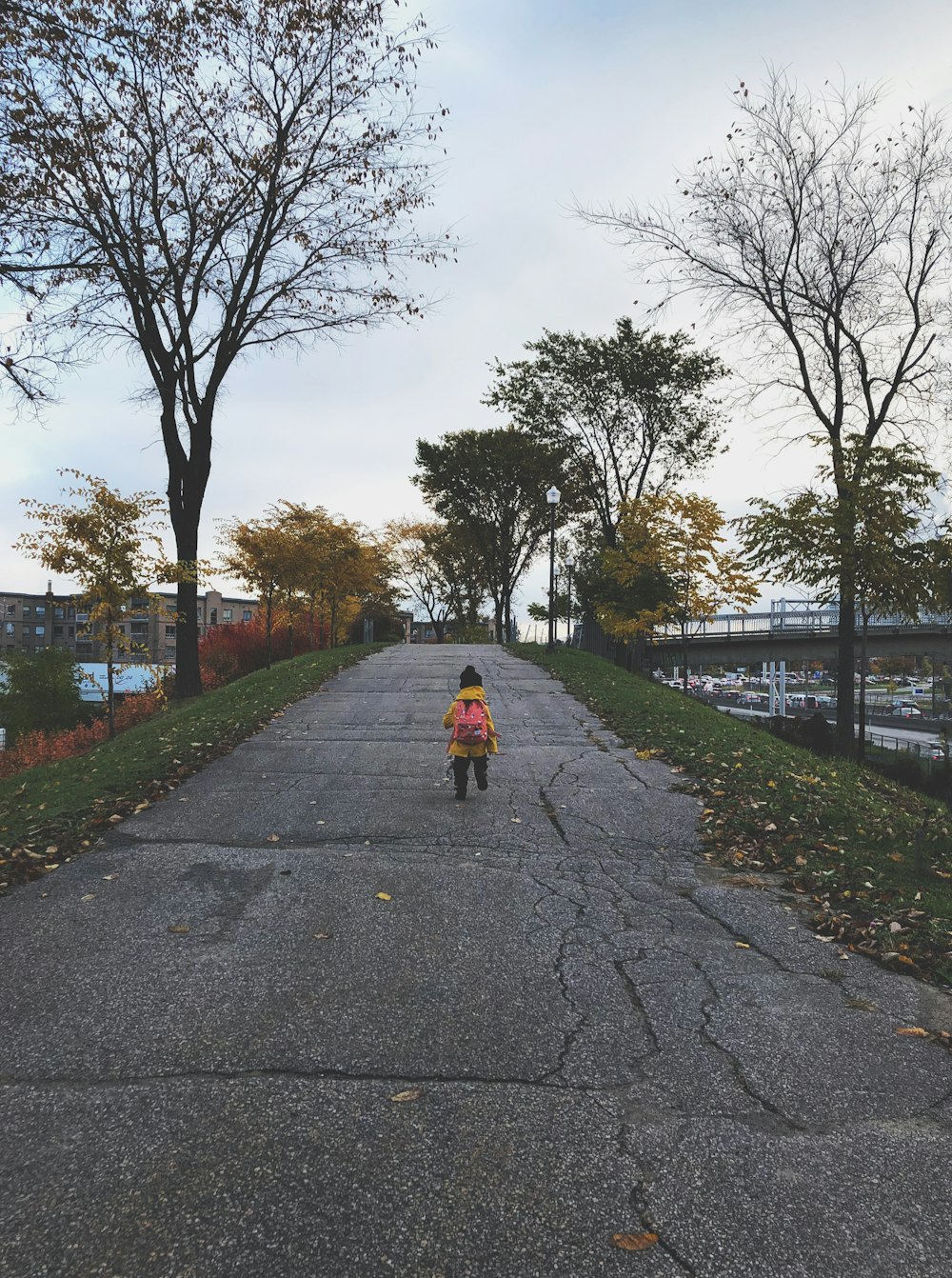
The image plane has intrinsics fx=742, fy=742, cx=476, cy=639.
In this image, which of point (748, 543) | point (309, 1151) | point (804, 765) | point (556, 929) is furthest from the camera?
point (748, 543)

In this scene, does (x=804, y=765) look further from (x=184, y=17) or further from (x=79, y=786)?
(x=184, y=17)

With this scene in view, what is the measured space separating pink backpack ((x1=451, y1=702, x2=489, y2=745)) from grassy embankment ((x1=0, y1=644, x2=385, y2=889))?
3.31 m

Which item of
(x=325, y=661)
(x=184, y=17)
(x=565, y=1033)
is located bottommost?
(x=565, y=1033)

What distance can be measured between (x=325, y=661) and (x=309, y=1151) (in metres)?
19.7

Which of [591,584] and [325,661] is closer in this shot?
[325,661]

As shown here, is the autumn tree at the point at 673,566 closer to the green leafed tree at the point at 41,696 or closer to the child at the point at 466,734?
the child at the point at 466,734

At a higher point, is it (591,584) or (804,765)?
(591,584)

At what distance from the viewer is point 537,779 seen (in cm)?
899

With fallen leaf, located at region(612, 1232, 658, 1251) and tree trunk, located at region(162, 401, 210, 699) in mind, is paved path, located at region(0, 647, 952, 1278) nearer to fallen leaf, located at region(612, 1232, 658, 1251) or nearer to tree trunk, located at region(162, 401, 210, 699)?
fallen leaf, located at region(612, 1232, 658, 1251)

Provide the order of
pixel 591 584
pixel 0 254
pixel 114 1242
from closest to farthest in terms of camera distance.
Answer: pixel 114 1242
pixel 0 254
pixel 591 584

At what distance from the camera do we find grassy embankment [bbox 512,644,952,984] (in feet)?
16.2

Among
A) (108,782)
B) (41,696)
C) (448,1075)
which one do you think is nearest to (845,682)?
(108,782)

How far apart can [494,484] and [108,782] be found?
31.2 meters

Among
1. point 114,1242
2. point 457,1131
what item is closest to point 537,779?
point 457,1131
